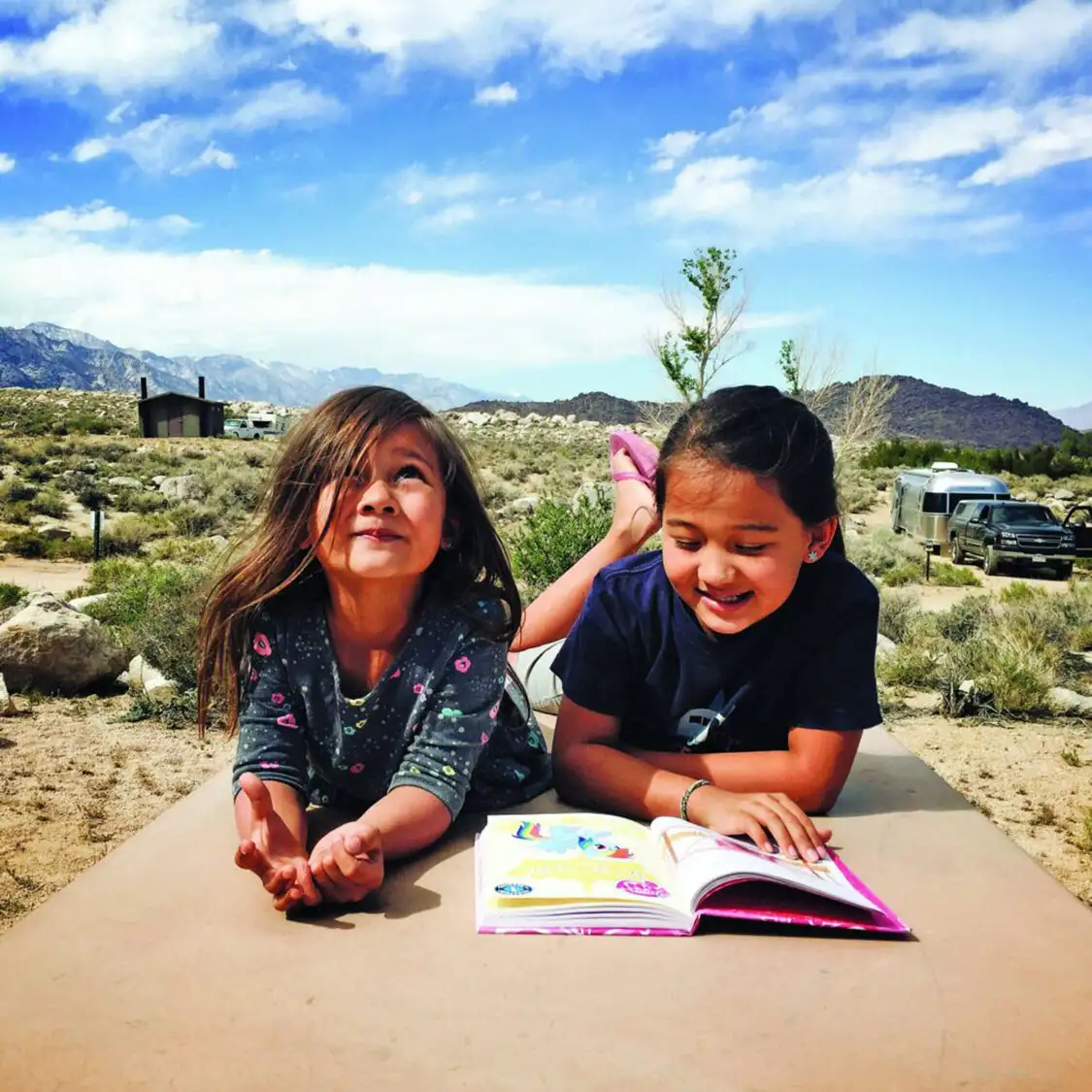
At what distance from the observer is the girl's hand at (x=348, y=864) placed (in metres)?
1.63

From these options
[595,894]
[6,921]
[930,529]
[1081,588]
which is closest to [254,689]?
[595,894]

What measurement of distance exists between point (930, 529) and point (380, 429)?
712 inches

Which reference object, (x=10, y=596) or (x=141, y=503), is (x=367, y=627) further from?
(x=141, y=503)

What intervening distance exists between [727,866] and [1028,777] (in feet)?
14.8

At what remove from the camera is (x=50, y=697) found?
655 centimetres

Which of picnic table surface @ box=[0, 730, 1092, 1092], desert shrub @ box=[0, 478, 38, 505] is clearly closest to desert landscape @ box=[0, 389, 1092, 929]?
picnic table surface @ box=[0, 730, 1092, 1092]

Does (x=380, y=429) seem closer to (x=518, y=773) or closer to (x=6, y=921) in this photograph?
(x=518, y=773)

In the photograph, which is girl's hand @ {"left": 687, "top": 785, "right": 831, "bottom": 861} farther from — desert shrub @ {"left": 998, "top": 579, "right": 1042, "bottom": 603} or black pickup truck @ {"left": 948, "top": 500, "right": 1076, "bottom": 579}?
black pickup truck @ {"left": 948, "top": 500, "right": 1076, "bottom": 579}

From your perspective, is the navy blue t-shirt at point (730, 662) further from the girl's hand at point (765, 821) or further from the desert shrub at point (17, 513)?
the desert shrub at point (17, 513)

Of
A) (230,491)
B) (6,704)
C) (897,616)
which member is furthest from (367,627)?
(230,491)

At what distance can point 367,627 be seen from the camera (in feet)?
7.05

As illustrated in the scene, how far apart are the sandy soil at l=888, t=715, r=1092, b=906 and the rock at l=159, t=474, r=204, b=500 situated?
16946 millimetres

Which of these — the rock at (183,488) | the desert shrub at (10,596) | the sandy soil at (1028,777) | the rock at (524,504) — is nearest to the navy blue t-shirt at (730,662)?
the sandy soil at (1028,777)

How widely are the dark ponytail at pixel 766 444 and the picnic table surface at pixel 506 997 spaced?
2.50ft
